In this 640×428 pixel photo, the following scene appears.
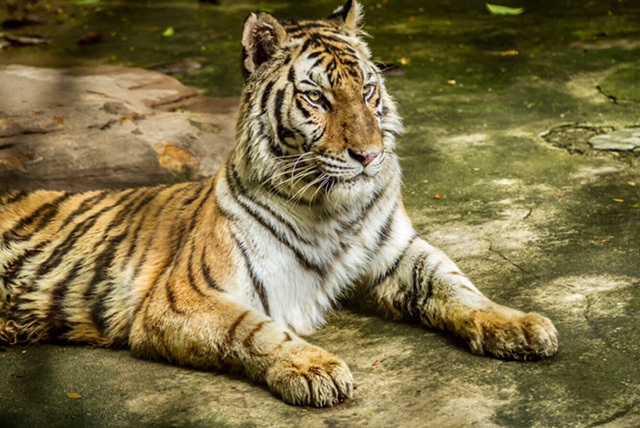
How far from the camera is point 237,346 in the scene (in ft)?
11.1

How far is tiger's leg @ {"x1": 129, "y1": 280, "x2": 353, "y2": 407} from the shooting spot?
312 centimetres

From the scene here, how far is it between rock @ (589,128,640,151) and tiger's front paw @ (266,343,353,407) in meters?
2.68

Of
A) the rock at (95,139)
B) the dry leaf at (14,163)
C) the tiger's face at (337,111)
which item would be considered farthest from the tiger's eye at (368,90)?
the dry leaf at (14,163)

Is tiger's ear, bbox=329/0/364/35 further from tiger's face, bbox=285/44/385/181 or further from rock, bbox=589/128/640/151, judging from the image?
rock, bbox=589/128/640/151

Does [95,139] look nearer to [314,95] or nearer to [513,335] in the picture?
[314,95]

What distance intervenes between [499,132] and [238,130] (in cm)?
230

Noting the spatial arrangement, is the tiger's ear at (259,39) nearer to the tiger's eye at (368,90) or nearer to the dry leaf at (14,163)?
the tiger's eye at (368,90)

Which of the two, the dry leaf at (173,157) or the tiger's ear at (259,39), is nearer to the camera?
the tiger's ear at (259,39)

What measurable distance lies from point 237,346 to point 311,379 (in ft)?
1.18

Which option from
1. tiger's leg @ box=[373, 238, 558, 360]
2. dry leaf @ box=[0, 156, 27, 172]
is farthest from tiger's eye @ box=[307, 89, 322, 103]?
dry leaf @ box=[0, 156, 27, 172]

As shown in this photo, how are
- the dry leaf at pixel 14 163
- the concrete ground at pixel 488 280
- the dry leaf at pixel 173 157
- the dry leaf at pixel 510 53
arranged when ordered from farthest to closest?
the dry leaf at pixel 510 53 → the dry leaf at pixel 173 157 → the dry leaf at pixel 14 163 → the concrete ground at pixel 488 280

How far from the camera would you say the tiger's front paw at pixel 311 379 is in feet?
10.2

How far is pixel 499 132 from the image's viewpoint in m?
5.73

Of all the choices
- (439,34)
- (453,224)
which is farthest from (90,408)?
(439,34)
